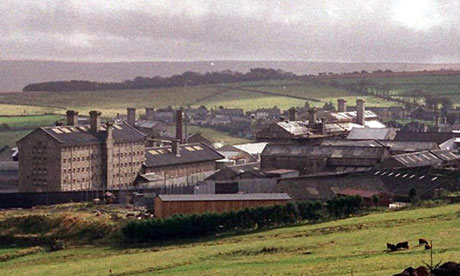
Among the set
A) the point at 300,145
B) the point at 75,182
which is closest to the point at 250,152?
the point at 300,145

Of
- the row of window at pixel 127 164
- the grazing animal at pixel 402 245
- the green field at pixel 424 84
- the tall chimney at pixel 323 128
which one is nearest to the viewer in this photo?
the grazing animal at pixel 402 245

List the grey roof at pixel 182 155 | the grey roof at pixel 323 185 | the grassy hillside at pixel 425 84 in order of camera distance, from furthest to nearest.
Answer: the grassy hillside at pixel 425 84
the grey roof at pixel 182 155
the grey roof at pixel 323 185

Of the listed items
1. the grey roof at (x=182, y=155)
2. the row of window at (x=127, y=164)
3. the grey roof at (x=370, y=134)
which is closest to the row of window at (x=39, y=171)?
the row of window at (x=127, y=164)

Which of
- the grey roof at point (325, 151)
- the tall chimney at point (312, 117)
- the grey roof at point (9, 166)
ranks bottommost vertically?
the grey roof at point (9, 166)

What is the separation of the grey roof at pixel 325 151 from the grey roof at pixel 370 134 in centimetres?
1399

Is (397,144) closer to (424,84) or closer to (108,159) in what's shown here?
(108,159)

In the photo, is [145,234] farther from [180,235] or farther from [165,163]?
[165,163]

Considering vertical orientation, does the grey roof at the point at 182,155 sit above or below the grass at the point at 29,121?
above

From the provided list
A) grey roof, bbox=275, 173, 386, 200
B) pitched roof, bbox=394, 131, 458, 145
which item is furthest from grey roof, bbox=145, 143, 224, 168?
grey roof, bbox=275, 173, 386, 200

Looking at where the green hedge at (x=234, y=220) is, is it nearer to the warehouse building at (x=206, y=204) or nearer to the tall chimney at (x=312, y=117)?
the warehouse building at (x=206, y=204)

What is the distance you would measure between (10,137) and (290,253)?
83.8m

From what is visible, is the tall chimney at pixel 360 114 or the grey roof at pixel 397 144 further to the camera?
the tall chimney at pixel 360 114

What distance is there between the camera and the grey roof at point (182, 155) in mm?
94875

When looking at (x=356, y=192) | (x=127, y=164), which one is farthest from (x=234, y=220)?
(x=127, y=164)
